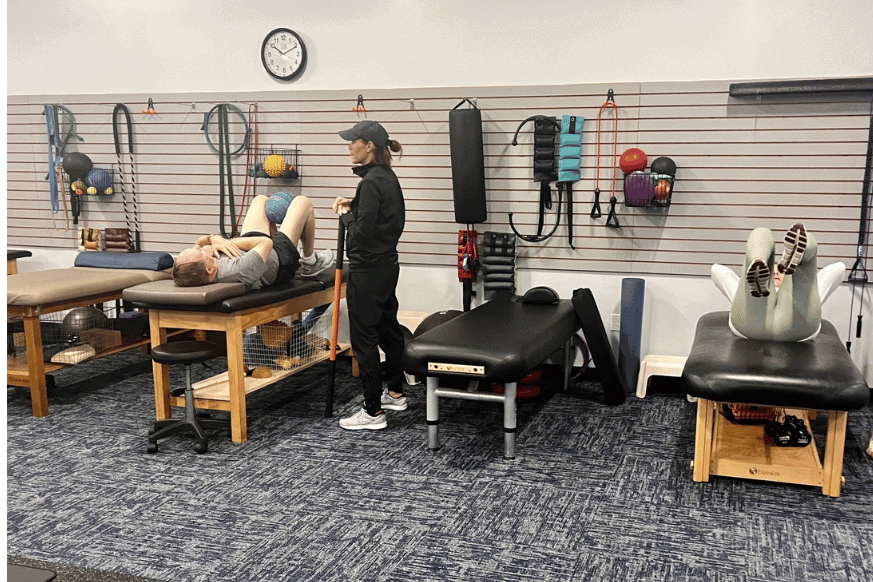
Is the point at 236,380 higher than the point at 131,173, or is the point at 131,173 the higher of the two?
the point at 131,173

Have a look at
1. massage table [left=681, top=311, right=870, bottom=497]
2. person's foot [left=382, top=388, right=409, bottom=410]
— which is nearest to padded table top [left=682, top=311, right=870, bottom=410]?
massage table [left=681, top=311, right=870, bottom=497]

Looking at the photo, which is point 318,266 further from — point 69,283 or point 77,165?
point 77,165

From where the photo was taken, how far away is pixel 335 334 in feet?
15.4

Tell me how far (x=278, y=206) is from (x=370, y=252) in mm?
1167

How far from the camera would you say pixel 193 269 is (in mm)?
4148

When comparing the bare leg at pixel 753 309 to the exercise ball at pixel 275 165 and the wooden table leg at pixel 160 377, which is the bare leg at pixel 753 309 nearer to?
the wooden table leg at pixel 160 377

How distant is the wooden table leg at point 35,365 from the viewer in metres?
4.56

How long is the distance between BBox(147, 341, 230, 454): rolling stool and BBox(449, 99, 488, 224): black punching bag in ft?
6.42

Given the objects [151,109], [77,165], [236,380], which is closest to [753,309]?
[236,380]

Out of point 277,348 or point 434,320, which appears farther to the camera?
point 434,320

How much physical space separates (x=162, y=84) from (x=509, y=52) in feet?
9.01

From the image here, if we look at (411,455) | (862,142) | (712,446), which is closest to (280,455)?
(411,455)

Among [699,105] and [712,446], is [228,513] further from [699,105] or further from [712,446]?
[699,105]

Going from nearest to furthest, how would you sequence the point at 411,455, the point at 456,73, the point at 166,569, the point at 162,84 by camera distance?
the point at 166,569
the point at 411,455
the point at 456,73
the point at 162,84
